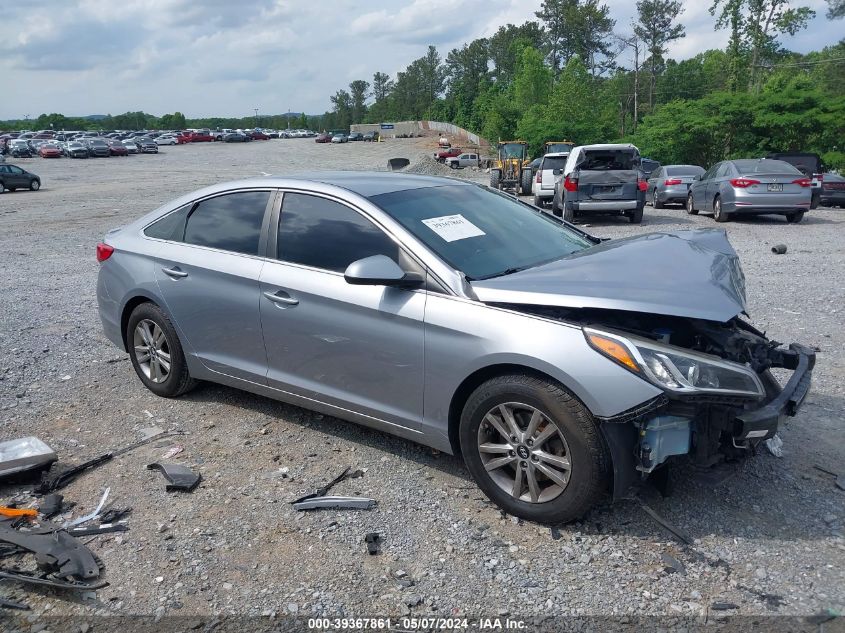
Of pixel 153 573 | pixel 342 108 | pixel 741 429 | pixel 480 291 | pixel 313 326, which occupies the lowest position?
pixel 153 573

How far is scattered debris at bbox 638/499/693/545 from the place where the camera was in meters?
3.47

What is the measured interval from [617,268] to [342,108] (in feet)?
540

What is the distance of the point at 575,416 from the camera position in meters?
3.39

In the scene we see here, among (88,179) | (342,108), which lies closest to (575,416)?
(88,179)

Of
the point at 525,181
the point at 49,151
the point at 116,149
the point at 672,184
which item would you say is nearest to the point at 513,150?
the point at 525,181

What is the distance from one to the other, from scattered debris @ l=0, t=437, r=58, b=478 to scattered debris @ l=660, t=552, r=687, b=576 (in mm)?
3540

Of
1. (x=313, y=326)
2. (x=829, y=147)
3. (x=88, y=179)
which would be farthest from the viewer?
(x=88, y=179)

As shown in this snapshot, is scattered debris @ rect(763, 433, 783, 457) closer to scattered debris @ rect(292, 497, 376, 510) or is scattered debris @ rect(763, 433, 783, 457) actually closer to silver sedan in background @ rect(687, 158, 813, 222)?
scattered debris @ rect(292, 497, 376, 510)

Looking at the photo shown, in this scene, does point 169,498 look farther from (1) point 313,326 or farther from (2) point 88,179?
(2) point 88,179

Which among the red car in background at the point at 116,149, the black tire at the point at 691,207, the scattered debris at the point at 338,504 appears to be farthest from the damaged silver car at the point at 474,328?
the red car in background at the point at 116,149

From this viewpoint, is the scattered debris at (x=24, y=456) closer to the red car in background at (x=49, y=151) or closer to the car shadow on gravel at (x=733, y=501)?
the car shadow on gravel at (x=733, y=501)

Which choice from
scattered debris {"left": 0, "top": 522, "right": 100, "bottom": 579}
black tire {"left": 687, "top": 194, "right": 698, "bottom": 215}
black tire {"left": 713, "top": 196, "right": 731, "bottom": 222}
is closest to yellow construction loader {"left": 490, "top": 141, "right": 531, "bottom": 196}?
black tire {"left": 687, "top": 194, "right": 698, "bottom": 215}

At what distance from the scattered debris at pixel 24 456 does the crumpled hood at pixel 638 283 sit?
2.80m

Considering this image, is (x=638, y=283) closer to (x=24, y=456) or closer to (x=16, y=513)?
(x=16, y=513)
